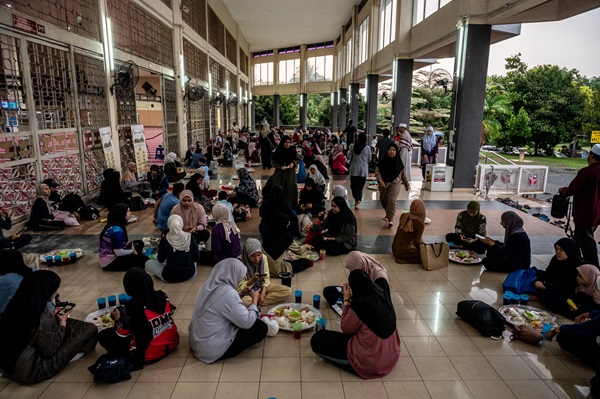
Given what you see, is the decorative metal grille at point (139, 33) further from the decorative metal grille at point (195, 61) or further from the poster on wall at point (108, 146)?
the poster on wall at point (108, 146)

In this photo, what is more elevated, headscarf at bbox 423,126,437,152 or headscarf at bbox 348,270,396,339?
headscarf at bbox 423,126,437,152

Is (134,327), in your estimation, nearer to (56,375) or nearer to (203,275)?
(56,375)

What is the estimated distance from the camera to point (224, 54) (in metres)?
23.8

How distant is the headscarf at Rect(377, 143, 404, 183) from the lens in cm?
705

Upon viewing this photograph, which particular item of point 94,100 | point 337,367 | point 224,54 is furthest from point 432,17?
point 224,54

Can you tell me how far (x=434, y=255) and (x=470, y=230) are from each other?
1077 millimetres

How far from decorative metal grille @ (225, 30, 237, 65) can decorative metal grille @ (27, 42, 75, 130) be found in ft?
58.2

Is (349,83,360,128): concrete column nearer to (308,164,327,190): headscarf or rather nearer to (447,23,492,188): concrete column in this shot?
(447,23,492,188): concrete column

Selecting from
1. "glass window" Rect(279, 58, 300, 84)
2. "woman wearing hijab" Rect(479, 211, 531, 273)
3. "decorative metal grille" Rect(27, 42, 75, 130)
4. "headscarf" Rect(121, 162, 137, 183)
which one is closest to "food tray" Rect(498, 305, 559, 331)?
"woman wearing hijab" Rect(479, 211, 531, 273)

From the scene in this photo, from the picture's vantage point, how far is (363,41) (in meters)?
22.7

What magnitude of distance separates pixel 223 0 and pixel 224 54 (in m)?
3.07

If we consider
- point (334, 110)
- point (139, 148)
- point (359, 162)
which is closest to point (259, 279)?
point (359, 162)

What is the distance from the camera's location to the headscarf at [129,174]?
32.6ft

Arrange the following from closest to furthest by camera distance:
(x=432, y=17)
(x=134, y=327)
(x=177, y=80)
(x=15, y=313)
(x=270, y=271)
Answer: (x=15, y=313) < (x=134, y=327) < (x=270, y=271) < (x=432, y=17) < (x=177, y=80)
